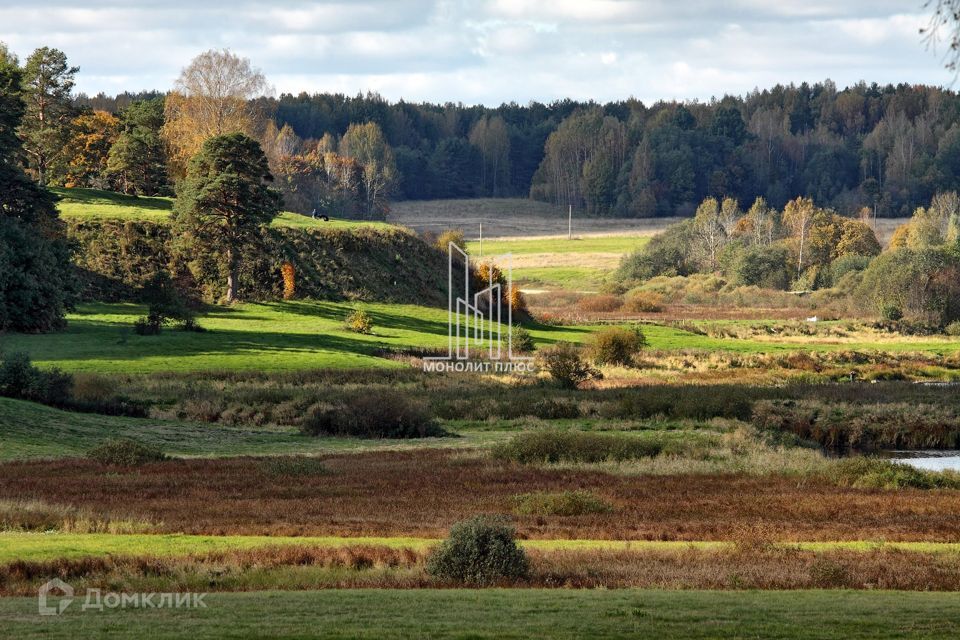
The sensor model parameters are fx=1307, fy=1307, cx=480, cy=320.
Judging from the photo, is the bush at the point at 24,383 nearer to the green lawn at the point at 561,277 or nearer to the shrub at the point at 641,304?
the shrub at the point at 641,304

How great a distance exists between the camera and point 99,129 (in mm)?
114000

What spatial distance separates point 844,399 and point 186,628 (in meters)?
48.9

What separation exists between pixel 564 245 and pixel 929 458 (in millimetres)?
135547

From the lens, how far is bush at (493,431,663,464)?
40.8 metres

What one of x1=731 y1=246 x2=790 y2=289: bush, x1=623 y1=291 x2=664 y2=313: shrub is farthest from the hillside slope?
x1=731 y1=246 x2=790 y2=289: bush

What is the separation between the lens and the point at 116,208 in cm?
9925

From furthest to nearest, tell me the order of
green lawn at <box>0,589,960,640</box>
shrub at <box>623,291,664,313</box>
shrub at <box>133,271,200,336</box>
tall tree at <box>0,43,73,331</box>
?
1. shrub at <box>623,291,664,313</box>
2. shrub at <box>133,271,200,336</box>
3. tall tree at <box>0,43,73,331</box>
4. green lawn at <box>0,589,960,640</box>

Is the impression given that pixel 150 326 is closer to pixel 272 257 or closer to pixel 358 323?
pixel 358 323

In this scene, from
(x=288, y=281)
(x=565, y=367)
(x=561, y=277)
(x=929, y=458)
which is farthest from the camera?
(x=561, y=277)

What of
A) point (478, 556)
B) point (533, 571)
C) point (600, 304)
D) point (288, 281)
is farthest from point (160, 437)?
point (600, 304)

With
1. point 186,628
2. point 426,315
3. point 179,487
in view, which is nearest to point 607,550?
point 186,628

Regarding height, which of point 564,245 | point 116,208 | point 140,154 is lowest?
point 564,245

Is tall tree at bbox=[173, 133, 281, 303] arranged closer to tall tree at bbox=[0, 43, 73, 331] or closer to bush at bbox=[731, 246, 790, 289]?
tall tree at bbox=[0, 43, 73, 331]

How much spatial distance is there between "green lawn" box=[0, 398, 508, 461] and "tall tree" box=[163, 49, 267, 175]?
61414 millimetres
